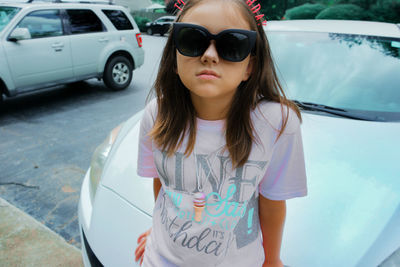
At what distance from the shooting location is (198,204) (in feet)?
3.05

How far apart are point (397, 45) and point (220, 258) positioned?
2178 millimetres

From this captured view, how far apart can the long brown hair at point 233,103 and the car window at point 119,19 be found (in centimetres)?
577

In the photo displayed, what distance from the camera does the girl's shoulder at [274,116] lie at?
899 millimetres

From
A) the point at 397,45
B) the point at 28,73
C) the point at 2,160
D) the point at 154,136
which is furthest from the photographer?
the point at 28,73

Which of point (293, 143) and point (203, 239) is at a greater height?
point (293, 143)

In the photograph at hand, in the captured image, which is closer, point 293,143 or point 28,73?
point 293,143

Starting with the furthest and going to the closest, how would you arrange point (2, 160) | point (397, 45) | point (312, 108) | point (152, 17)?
point (152, 17), point (2, 160), point (397, 45), point (312, 108)

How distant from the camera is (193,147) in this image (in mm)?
952

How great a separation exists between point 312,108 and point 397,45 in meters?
0.93

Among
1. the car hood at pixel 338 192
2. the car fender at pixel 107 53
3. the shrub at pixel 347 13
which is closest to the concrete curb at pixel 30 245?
the car hood at pixel 338 192

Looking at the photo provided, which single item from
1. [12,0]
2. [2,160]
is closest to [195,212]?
[2,160]

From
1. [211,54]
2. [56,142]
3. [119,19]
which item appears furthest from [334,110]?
[119,19]

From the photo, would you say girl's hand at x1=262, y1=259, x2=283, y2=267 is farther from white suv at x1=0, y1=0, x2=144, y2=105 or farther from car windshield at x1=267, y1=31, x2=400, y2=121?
white suv at x1=0, y1=0, x2=144, y2=105

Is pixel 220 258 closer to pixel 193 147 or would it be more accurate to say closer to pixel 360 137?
pixel 193 147
